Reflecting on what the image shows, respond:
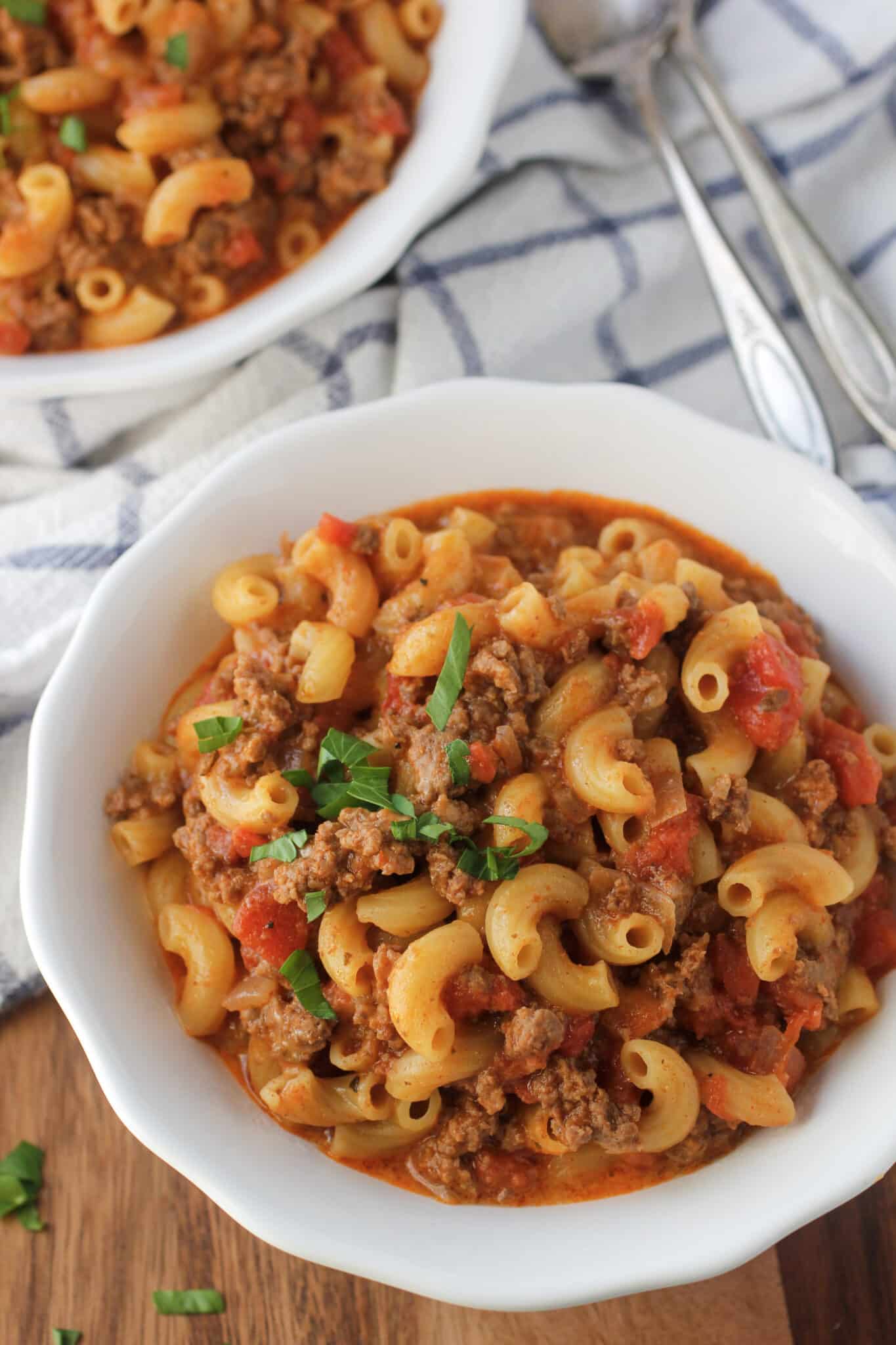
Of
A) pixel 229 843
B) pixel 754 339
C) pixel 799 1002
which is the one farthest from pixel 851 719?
pixel 229 843

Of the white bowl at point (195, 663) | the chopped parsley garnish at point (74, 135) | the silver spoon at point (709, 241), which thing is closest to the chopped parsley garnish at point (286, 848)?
the white bowl at point (195, 663)

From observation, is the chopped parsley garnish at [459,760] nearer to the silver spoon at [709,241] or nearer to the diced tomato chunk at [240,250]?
the silver spoon at [709,241]

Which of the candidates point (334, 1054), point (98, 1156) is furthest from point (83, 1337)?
point (334, 1054)

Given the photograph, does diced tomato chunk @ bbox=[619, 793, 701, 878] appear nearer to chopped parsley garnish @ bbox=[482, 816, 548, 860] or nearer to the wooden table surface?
chopped parsley garnish @ bbox=[482, 816, 548, 860]

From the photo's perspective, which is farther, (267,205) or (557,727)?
(267,205)

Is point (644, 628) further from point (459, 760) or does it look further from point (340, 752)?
point (340, 752)

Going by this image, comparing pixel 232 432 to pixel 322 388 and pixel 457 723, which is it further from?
pixel 457 723
